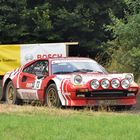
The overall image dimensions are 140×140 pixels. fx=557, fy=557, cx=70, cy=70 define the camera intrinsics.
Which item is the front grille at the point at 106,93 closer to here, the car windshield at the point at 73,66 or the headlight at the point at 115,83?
the headlight at the point at 115,83

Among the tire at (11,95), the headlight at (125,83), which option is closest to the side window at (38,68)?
the tire at (11,95)

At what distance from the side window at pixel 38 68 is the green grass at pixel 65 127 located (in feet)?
9.91

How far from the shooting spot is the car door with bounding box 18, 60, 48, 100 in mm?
13781

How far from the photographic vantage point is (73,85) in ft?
41.3

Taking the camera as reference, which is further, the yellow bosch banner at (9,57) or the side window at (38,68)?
the yellow bosch banner at (9,57)

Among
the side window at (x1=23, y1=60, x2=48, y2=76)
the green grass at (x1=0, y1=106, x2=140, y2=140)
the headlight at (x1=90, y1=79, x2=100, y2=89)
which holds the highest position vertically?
the side window at (x1=23, y1=60, x2=48, y2=76)

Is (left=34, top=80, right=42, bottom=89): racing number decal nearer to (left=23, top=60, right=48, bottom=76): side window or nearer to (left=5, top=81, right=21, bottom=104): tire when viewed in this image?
(left=23, top=60, right=48, bottom=76): side window

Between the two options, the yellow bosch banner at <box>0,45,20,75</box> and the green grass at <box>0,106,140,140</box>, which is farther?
the yellow bosch banner at <box>0,45,20,75</box>

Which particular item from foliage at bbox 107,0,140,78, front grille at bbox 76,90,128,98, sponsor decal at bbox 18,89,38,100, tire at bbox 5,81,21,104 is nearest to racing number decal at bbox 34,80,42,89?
sponsor decal at bbox 18,89,38,100

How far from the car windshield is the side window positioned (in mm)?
270

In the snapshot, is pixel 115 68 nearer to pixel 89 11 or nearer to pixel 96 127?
pixel 89 11

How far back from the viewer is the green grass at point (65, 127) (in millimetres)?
8031

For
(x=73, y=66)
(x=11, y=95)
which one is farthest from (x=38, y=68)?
(x=11, y=95)

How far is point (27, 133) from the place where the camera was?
8297 millimetres
